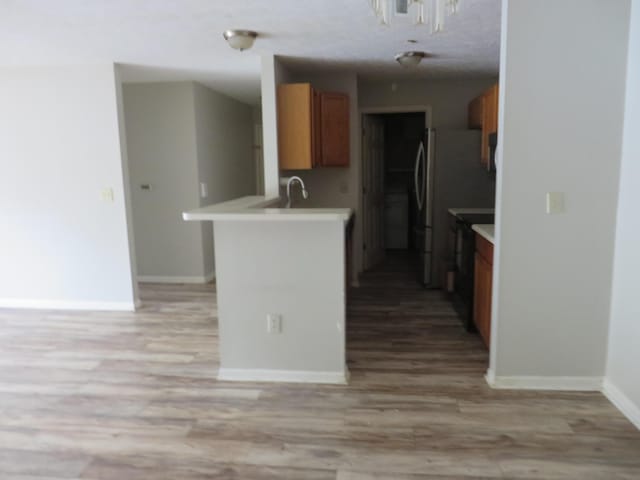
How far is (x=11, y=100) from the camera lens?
427 centimetres

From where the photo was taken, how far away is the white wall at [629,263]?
236cm

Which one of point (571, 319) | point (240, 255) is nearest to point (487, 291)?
point (571, 319)

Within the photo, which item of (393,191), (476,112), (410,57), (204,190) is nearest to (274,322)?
(410,57)

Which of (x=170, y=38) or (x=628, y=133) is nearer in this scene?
(x=628, y=133)

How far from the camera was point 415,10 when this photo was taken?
2.86m

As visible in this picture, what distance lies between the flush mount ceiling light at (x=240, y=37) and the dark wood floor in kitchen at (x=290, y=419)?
2147 mm

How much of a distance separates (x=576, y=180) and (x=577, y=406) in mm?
1200

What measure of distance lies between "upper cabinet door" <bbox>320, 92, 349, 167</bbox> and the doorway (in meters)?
1.29

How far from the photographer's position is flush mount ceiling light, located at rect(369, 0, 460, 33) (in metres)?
2.05

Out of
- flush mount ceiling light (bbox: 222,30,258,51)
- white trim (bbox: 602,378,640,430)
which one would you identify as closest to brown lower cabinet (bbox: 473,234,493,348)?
white trim (bbox: 602,378,640,430)

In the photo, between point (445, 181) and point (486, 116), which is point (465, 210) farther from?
point (486, 116)

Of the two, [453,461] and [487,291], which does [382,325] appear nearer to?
[487,291]

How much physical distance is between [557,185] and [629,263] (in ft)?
1.73

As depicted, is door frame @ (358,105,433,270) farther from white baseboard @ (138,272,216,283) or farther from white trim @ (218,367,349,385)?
white trim @ (218,367,349,385)
